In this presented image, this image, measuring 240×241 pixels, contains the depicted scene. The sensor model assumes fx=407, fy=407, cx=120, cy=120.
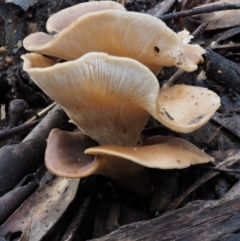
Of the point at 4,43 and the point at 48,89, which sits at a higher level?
the point at 48,89

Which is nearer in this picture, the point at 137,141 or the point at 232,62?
the point at 137,141

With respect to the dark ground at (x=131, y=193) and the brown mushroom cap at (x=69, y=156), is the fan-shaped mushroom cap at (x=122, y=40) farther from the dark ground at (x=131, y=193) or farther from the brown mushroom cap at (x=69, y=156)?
the dark ground at (x=131, y=193)

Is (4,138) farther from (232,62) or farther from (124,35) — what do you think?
(232,62)

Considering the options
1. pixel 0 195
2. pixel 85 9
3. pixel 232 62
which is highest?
pixel 85 9

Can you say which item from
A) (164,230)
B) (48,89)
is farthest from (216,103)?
(48,89)

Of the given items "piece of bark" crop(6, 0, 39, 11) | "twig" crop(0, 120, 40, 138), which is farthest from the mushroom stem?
"piece of bark" crop(6, 0, 39, 11)

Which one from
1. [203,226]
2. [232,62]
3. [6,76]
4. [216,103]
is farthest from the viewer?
[6,76]
